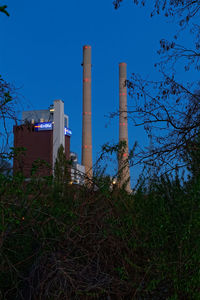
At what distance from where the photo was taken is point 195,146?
4.75 meters

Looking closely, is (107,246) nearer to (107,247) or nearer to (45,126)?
(107,247)

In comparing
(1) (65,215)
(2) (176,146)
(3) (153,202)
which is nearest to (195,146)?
(2) (176,146)

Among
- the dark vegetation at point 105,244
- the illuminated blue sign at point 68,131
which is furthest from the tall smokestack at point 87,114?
the dark vegetation at point 105,244

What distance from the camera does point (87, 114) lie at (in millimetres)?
40062

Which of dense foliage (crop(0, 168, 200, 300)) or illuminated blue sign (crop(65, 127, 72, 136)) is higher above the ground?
illuminated blue sign (crop(65, 127, 72, 136))

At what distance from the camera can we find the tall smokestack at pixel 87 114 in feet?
128

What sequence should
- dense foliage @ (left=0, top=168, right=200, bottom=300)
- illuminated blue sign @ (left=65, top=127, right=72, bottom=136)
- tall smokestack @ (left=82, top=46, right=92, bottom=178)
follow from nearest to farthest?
dense foliage @ (left=0, top=168, right=200, bottom=300)
tall smokestack @ (left=82, top=46, right=92, bottom=178)
illuminated blue sign @ (left=65, top=127, right=72, bottom=136)

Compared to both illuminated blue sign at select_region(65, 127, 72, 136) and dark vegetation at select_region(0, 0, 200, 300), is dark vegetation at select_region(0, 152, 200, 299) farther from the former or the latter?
illuminated blue sign at select_region(65, 127, 72, 136)

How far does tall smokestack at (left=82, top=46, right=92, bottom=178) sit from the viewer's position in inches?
1537

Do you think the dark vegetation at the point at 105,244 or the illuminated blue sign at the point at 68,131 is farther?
the illuminated blue sign at the point at 68,131

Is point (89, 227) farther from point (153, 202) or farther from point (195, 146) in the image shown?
point (195, 146)

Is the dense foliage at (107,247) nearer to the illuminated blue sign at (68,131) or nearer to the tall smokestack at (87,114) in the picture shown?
the tall smokestack at (87,114)

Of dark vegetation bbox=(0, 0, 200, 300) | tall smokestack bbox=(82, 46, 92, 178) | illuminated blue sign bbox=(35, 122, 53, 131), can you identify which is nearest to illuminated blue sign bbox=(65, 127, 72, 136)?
tall smokestack bbox=(82, 46, 92, 178)

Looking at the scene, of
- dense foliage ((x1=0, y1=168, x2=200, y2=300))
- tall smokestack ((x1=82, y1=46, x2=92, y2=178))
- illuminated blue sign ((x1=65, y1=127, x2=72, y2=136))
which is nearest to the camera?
dense foliage ((x1=0, y1=168, x2=200, y2=300))
